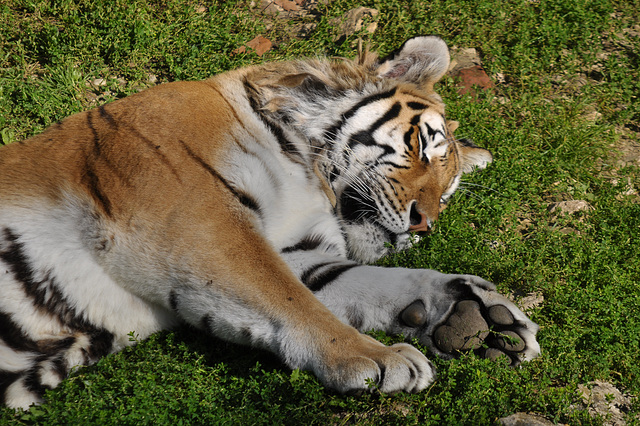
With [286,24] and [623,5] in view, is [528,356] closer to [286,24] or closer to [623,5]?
[286,24]

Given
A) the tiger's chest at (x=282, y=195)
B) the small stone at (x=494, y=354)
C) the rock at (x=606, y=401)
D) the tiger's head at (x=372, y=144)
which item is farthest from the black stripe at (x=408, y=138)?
the rock at (x=606, y=401)

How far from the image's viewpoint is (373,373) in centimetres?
220

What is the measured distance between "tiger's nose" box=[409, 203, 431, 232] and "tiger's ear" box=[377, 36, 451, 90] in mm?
841

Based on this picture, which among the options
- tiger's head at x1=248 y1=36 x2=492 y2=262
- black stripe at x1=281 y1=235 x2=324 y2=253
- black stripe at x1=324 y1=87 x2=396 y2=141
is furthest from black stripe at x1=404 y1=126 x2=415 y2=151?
black stripe at x1=281 y1=235 x2=324 y2=253

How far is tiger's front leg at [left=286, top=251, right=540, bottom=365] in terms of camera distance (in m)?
2.49

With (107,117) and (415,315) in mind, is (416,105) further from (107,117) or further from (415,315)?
(107,117)

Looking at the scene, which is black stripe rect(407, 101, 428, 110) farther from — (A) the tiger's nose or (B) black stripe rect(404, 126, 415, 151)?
(A) the tiger's nose

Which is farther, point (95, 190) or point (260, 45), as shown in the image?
point (260, 45)

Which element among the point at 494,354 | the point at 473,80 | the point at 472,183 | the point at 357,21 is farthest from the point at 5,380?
the point at 473,80

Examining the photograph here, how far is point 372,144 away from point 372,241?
510 millimetres

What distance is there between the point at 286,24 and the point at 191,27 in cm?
80

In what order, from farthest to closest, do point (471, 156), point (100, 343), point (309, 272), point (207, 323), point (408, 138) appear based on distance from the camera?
point (471, 156)
point (408, 138)
point (309, 272)
point (100, 343)
point (207, 323)

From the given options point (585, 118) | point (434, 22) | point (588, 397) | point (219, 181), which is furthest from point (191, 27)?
point (588, 397)

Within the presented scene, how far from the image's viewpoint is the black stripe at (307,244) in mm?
3049
